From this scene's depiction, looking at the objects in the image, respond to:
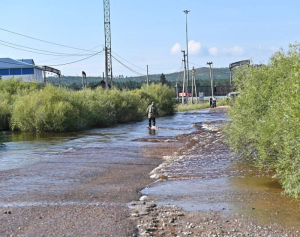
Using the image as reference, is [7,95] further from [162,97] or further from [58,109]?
[162,97]

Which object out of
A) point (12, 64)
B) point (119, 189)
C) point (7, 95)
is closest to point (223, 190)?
point (119, 189)

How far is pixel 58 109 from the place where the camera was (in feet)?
100

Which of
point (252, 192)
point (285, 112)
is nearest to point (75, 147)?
point (252, 192)

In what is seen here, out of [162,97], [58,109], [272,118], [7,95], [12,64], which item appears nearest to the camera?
[272,118]

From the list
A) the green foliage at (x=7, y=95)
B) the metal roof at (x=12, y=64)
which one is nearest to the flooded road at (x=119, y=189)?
the green foliage at (x=7, y=95)

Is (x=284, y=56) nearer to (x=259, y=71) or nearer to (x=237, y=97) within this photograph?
(x=259, y=71)

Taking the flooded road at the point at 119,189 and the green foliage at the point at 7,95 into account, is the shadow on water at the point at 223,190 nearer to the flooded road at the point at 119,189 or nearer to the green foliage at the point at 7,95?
the flooded road at the point at 119,189

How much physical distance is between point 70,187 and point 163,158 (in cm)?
607

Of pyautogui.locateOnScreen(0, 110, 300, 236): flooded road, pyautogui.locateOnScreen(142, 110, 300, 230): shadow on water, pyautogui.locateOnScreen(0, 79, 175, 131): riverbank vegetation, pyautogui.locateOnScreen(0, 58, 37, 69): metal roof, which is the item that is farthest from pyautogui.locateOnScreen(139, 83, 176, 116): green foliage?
pyautogui.locateOnScreen(142, 110, 300, 230): shadow on water

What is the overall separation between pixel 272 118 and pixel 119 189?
13.8ft

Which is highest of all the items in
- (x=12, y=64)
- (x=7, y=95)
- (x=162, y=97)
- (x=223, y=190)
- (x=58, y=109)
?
(x=12, y=64)

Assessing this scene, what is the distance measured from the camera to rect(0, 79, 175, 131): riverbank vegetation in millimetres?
30766

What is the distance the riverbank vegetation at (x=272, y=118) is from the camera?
9.48 metres

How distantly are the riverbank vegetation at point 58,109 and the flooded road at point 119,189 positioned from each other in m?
10.7
